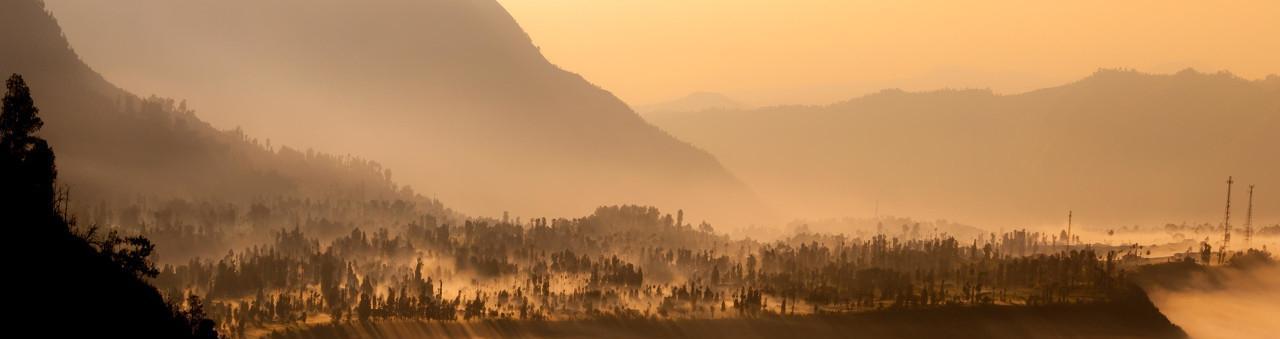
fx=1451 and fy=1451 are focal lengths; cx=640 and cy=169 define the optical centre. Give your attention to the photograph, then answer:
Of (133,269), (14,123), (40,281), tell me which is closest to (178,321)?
(133,269)

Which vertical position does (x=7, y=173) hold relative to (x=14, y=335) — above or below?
above

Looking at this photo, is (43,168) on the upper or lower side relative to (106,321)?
upper

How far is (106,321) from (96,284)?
4.43m

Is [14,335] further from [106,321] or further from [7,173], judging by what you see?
[7,173]

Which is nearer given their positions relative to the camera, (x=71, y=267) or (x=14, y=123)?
(x=71, y=267)

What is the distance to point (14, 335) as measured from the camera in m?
120

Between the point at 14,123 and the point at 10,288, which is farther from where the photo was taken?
the point at 14,123

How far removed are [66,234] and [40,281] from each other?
6377 mm

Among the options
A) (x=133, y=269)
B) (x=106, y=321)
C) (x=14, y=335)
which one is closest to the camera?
(x=14, y=335)

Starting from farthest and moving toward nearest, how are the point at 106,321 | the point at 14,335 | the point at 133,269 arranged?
the point at 133,269, the point at 106,321, the point at 14,335

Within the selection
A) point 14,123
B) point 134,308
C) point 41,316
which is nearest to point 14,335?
point 41,316

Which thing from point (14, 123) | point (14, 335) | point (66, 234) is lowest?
point (14, 335)

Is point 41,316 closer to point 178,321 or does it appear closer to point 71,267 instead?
point 71,267

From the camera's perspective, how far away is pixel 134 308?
131 m
